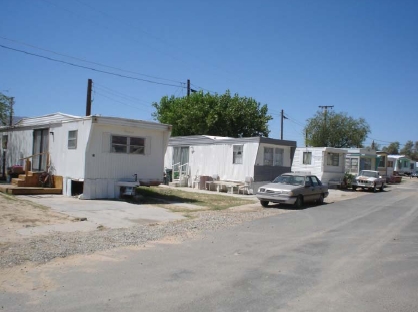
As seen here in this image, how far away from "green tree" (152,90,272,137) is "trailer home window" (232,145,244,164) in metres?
11.6

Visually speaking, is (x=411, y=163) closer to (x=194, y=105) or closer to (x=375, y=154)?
(x=375, y=154)

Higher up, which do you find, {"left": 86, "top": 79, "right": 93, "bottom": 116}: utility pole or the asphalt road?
{"left": 86, "top": 79, "right": 93, "bottom": 116}: utility pole

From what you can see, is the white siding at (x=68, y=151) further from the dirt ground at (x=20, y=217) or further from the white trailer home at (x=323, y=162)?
the white trailer home at (x=323, y=162)

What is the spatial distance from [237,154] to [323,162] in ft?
29.9

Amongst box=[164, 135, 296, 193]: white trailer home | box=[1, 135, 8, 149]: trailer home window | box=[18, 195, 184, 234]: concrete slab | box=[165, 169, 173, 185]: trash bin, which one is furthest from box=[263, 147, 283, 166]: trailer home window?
box=[1, 135, 8, 149]: trailer home window

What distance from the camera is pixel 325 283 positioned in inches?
233

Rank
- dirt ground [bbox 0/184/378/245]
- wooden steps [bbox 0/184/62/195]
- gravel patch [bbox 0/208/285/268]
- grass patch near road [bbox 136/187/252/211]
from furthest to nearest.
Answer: grass patch near road [bbox 136/187/252/211] → wooden steps [bbox 0/184/62/195] → dirt ground [bbox 0/184/378/245] → gravel patch [bbox 0/208/285/268]

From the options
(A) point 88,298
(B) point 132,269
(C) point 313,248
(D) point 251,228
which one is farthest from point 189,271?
(D) point 251,228

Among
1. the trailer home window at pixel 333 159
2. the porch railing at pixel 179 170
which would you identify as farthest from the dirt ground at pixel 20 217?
the trailer home window at pixel 333 159

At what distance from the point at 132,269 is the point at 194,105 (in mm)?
30098

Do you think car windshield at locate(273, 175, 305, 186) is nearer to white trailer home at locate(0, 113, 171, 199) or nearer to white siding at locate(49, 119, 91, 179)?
white trailer home at locate(0, 113, 171, 199)

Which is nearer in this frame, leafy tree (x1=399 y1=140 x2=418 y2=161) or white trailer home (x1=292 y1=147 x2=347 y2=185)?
white trailer home (x1=292 y1=147 x2=347 y2=185)

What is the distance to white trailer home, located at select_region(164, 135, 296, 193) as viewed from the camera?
22.5 meters

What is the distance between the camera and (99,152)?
51.4 feet
